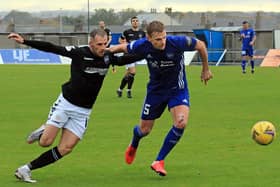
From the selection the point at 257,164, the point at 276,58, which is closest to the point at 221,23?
the point at 276,58

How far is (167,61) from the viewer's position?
9164 mm

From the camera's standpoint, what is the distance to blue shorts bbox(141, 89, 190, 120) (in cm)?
936

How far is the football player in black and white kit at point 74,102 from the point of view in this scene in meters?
8.60

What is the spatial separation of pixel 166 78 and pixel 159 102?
36cm

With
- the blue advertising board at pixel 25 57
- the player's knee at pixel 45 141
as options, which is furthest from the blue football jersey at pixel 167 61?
the blue advertising board at pixel 25 57

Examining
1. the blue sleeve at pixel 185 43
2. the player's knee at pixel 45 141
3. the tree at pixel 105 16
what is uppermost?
the blue sleeve at pixel 185 43

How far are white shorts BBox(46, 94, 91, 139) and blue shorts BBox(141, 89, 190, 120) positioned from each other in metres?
1.09

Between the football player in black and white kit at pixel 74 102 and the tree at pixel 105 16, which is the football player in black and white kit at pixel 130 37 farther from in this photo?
the tree at pixel 105 16

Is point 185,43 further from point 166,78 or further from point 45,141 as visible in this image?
point 45,141

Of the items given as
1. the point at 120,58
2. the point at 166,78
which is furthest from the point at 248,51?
the point at 120,58

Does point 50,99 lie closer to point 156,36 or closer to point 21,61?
point 156,36

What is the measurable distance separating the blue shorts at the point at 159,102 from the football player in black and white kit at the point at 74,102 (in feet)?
3.22

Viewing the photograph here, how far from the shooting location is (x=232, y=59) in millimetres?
51781

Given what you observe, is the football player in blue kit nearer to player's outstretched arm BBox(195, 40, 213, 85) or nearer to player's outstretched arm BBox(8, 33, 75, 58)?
player's outstretched arm BBox(195, 40, 213, 85)
